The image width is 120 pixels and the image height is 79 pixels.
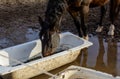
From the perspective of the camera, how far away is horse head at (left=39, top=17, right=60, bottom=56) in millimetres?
4504

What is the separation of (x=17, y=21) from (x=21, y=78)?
10.4 feet

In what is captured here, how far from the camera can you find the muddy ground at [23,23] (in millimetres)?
6422

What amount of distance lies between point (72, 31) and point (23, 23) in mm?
1319

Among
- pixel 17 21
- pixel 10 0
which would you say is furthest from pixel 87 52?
pixel 10 0

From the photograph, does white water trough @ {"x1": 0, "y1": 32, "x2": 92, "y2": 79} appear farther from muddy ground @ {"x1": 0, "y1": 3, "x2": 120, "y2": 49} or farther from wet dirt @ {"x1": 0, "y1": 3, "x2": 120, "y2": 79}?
muddy ground @ {"x1": 0, "y1": 3, "x2": 120, "y2": 49}

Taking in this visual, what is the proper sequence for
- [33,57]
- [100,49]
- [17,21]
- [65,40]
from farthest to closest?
1. [17,21]
2. [100,49]
3. [65,40]
4. [33,57]

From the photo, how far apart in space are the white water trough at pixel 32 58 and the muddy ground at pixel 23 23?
1.03m

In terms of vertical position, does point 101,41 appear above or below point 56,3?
below

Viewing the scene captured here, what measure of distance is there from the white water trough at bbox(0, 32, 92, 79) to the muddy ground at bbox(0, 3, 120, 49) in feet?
3.38

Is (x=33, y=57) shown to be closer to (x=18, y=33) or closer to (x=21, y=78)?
(x=21, y=78)

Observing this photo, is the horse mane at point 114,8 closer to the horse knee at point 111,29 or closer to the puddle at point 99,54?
the horse knee at point 111,29

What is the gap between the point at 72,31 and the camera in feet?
22.0

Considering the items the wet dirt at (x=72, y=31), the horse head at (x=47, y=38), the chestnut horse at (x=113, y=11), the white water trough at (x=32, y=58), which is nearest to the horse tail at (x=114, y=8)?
the chestnut horse at (x=113, y=11)

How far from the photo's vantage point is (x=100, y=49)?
231 inches
